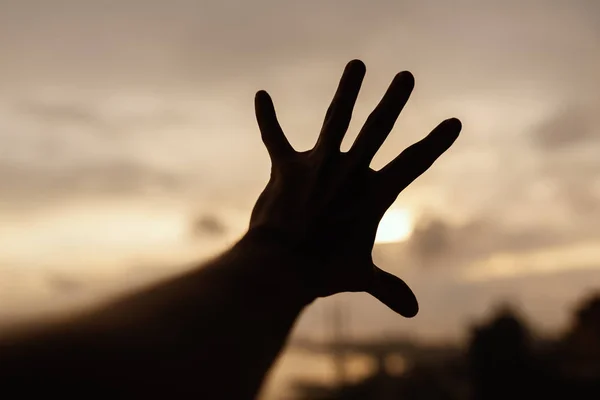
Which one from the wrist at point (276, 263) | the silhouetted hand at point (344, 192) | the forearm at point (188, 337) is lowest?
the forearm at point (188, 337)

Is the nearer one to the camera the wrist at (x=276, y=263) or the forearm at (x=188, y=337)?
the forearm at (x=188, y=337)

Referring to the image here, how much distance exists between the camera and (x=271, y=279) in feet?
2.36

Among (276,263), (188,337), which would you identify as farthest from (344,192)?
(188,337)

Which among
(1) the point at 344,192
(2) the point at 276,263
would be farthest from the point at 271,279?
(1) the point at 344,192

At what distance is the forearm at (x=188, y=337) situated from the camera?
479mm

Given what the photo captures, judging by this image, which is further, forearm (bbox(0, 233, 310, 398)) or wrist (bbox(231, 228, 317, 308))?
wrist (bbox(231, 228, 317, 308))

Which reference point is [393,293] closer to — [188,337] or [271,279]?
[271,279]

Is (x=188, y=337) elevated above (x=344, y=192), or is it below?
below

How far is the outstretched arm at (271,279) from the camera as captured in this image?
0.55m

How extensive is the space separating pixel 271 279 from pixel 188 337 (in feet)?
0.44

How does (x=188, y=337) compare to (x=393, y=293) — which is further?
(x=393, y=293)

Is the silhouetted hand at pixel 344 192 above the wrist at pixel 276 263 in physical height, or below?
above

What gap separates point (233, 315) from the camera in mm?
665

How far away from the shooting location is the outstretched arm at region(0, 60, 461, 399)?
1.80 feet
